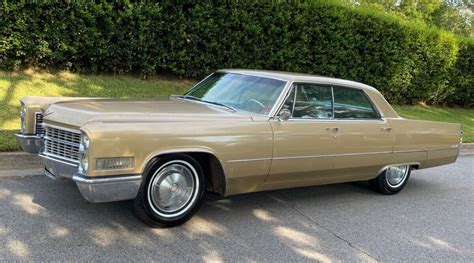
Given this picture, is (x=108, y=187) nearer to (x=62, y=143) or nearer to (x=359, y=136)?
(x=62, y=143)

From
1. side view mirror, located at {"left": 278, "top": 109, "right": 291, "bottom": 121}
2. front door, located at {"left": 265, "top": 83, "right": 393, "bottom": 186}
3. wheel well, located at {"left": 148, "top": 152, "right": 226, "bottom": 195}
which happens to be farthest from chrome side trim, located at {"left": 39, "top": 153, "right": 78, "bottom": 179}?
side view mirror, located at {"left": 278, "top": 109, "right": 291, "bottom": 121}

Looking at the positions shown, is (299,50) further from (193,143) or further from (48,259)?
(48,259)

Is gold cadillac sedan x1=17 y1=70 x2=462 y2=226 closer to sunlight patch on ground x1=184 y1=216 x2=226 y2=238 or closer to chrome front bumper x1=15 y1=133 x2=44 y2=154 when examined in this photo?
chrome front bumper x1=15 y1=133 x2=44 y2=154

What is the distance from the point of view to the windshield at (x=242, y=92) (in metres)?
5.14

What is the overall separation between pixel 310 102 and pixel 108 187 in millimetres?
2590

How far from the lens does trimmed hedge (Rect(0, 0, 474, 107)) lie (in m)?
9.34

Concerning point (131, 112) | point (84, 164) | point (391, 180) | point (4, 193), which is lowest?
point (4, 193)

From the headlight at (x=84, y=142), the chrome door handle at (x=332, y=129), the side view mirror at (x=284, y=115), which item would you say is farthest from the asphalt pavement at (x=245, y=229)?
the side view mirror at (x=284, y=115)

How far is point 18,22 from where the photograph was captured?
29.2 feet

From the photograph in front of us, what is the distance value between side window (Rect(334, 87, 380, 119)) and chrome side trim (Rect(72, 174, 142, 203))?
2.67 m

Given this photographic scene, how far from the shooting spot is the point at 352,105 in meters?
5.85

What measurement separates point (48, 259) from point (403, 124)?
4.63 m

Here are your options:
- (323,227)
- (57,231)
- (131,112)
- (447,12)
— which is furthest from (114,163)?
(447,12)

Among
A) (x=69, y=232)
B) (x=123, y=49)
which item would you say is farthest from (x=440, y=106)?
(x=69, y=232)
